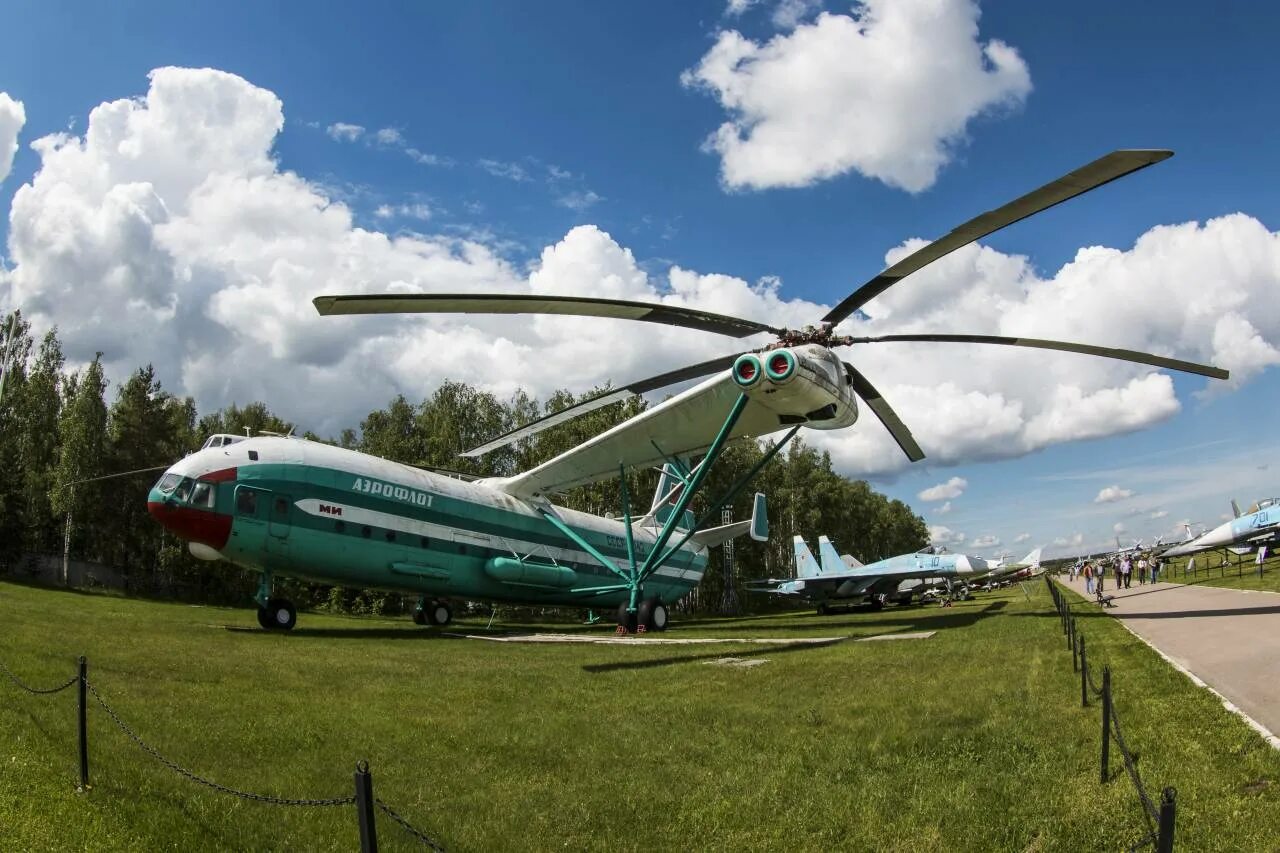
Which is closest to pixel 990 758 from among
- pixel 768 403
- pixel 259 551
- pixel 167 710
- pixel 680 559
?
pixel 167 710

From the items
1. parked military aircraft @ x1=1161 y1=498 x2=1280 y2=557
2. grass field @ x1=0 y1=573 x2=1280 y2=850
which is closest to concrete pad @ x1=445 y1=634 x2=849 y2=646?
grass field @ x1=0 y1=573 x2=1280 y2=850

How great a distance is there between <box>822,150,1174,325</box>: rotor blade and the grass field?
6161mm

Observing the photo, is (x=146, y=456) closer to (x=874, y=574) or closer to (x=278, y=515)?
(x=278, y=515)

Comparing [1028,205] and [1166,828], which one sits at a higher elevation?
[1028,205]

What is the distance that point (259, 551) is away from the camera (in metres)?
17.8

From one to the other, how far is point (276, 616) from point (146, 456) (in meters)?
29.7

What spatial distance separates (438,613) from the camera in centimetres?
2389

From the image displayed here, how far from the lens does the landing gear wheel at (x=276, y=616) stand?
1822 cm

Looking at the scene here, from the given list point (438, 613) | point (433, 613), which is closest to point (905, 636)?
point (438, 613)

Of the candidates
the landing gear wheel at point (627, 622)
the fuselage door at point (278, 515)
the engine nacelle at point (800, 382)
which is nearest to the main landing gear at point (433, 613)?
the landing gear wheel at point (627, 622)

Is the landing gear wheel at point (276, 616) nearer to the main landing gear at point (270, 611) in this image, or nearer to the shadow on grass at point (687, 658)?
the main landing gear at point (270, 611)

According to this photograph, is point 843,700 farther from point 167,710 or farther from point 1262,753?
point 167,710

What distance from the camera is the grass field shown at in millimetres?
5492

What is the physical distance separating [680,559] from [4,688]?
Result: 25.5 meters
